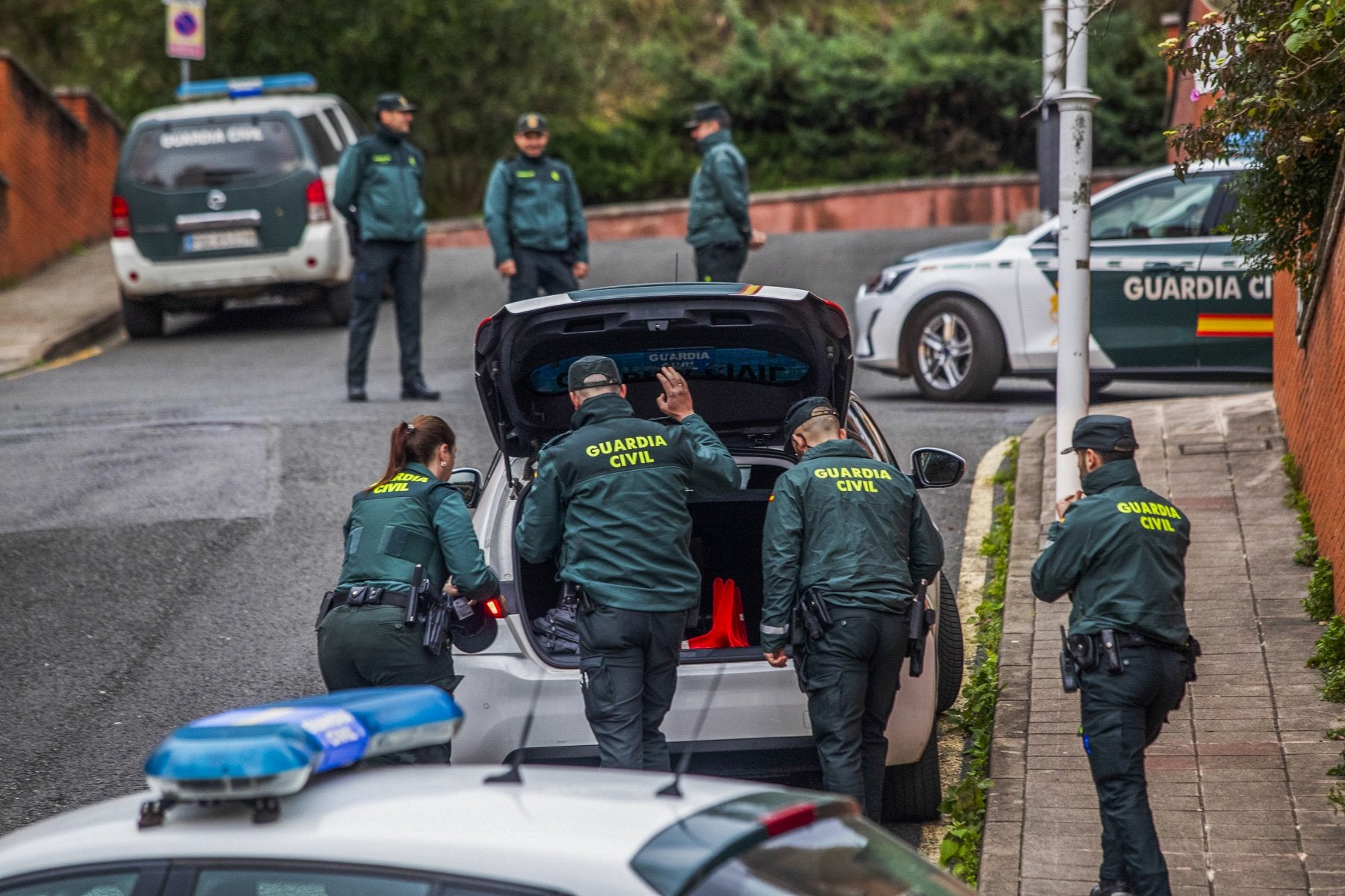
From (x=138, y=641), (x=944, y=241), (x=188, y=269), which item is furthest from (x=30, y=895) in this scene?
(x=944, y=241)

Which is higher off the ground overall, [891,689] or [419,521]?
[419,521]

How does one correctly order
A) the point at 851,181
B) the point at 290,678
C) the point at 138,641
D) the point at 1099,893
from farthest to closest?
the point at 851,181 < the point at 138,641 < the point at 290,678 < the point at 1099,893

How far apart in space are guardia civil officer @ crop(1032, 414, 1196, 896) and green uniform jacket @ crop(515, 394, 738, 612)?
117 cm

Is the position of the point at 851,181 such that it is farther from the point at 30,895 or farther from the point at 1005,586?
the point at 30,895

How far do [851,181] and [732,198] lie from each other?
15.8 meters

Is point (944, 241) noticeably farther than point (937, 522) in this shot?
Yes

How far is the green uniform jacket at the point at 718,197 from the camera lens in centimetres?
1138

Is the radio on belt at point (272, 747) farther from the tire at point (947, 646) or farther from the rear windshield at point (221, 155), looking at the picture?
the rear windshield at point (221, 155)

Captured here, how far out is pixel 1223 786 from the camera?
5.43 metres

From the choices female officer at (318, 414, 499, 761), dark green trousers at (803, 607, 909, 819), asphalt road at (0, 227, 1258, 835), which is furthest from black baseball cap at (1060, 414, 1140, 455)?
asphalt road at (0, 227, 1258, 835)

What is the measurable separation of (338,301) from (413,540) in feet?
38.7

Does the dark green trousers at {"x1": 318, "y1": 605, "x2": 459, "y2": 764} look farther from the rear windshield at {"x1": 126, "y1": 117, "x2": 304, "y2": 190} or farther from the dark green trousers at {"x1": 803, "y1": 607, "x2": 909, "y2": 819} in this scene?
the rear windshield at {"x1": 126, "y1": 117, "x2": 304, "y2": 190}

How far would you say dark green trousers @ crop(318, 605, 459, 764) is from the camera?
5043 millimetres

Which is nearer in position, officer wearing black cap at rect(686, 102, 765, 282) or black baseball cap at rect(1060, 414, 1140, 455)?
black baseball cap at rect(1060, 414, 1140, 455)
